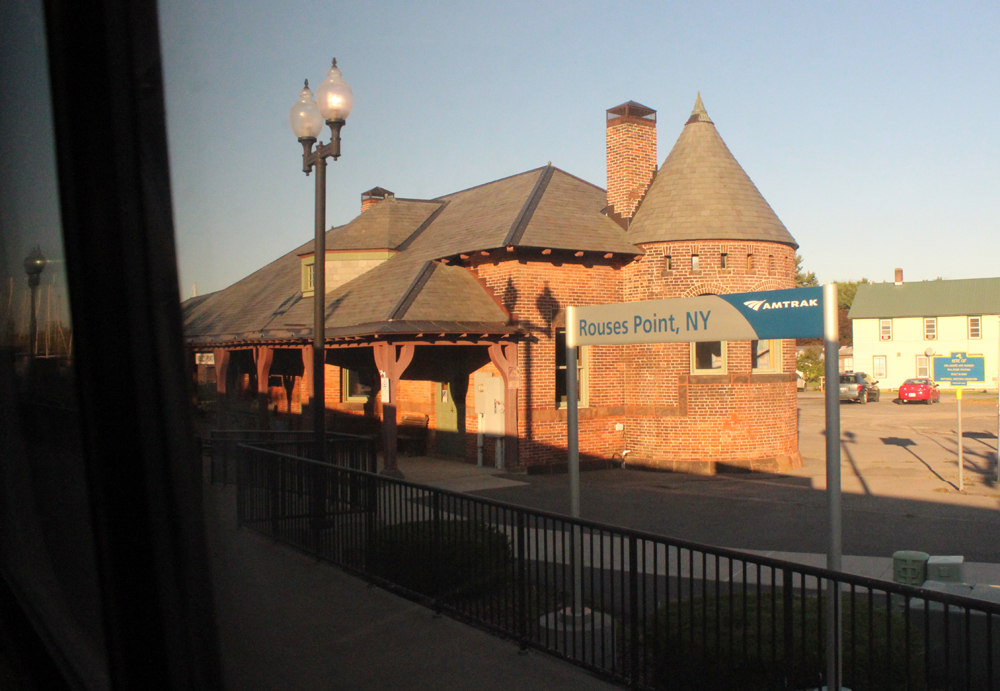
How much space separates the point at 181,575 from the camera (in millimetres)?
4984

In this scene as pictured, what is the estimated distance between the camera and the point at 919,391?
4519 centimetres

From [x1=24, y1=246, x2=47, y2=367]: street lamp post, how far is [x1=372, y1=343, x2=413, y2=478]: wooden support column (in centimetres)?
1110

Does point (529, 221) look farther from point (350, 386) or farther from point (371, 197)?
point (371, 197)

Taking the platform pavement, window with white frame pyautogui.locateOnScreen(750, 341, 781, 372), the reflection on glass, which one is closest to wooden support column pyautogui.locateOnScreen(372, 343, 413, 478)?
window with white frame pyautogui.locateOnScreen(750, 341, 781, 372)

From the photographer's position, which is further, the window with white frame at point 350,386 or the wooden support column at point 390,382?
the window with white frame at point 350,386

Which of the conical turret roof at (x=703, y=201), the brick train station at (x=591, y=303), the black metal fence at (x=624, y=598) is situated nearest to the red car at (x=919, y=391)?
the conical turret roof at (x=703, y=201)

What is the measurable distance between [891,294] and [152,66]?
63843 millimetres

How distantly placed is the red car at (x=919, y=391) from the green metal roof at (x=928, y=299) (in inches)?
560

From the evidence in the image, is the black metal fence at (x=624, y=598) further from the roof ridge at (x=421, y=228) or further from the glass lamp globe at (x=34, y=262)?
the roof ridge at (x=421, y=228)

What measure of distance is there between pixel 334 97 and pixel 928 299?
190ft

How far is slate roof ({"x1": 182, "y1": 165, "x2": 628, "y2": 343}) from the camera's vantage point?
18.1 metres

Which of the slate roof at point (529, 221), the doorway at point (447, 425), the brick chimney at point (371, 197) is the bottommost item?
the doorway at point (447, 425)

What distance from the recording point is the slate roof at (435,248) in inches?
712

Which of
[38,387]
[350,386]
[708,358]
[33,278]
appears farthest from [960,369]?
[33,278]
